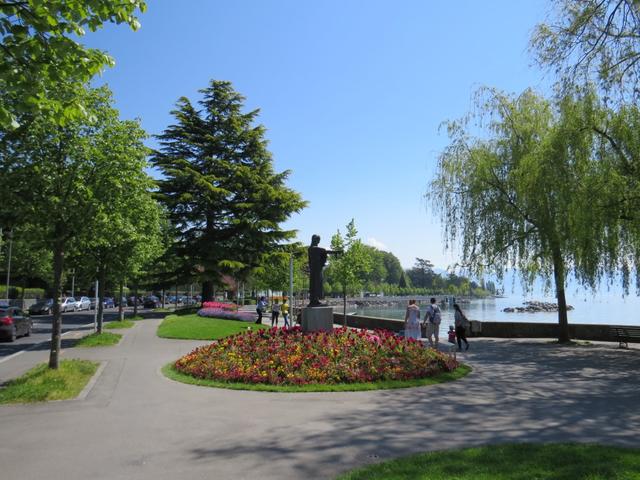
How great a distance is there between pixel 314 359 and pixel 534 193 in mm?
11145

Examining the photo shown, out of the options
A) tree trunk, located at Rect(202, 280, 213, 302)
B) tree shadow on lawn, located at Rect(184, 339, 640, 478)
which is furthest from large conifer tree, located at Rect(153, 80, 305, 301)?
tree shadow on lawn, located at Rect(184, 339, 640, 478)

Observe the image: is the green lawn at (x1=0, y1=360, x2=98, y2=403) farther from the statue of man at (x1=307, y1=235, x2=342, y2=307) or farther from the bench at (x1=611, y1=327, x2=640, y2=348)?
the bench at (x1=611, y1=327, x2=640, y2=348)

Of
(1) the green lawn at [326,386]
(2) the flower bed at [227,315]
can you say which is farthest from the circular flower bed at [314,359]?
(2) the flower bed at [227,315]

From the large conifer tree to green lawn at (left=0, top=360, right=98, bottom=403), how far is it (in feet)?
76.7

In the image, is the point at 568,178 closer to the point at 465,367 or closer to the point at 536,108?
the point at 536,108

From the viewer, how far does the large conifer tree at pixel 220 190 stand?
3778 cm

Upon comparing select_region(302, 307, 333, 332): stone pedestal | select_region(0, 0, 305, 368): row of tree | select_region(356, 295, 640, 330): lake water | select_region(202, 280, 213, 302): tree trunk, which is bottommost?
select_region(356, 295, 640, 330): lake water

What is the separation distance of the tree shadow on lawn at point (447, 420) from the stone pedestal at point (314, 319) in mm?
4146

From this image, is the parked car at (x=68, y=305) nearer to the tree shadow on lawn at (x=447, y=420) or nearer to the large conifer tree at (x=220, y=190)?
the large conifer tree at (x=220, y=190)

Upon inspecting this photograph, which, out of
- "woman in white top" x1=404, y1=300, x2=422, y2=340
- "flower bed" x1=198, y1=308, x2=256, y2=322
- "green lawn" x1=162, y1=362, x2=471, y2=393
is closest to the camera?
"green lawn" x1=162, y1=362, x2=471, y2=393

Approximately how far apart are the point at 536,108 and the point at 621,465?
19118 mm

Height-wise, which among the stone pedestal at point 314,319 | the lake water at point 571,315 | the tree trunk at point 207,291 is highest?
the tree trunk at point 207,291

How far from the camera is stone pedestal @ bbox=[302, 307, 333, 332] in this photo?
14383mm

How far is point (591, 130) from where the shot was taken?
16375 mm
